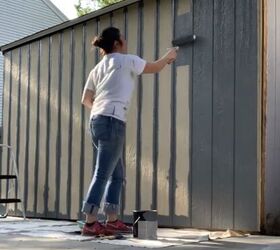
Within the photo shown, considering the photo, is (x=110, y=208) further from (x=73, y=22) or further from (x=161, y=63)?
(x=73, y=22)

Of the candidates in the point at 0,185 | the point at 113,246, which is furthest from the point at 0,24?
the point at 113,246

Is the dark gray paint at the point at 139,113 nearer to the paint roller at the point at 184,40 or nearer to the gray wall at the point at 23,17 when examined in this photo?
the paint roller at the point at 184,40

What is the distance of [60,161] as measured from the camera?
19.7 ft

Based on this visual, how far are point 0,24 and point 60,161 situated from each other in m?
14.3

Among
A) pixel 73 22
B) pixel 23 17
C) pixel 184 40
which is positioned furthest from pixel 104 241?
pixel 23 17

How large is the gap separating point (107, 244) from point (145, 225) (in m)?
0.36

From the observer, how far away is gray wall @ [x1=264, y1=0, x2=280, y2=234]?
437 centimetres

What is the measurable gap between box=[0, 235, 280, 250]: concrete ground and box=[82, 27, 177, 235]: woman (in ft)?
1.17

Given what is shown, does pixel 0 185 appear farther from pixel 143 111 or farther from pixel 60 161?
pixel 143 111

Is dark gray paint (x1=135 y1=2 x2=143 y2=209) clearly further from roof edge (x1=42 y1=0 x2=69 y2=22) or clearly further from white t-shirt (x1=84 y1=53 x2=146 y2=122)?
roof edge (x1=42 y1=0 x2=69 y2=22)

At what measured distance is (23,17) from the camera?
20.2 m

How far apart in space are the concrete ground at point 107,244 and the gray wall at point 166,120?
0.41 metres

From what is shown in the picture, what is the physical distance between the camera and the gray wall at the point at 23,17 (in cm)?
1941

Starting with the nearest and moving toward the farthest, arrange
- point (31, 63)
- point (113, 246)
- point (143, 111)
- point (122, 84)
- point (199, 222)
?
point (113, 246), point (122, 84), point (199, 222), point (143, 111), point (31, 63)
